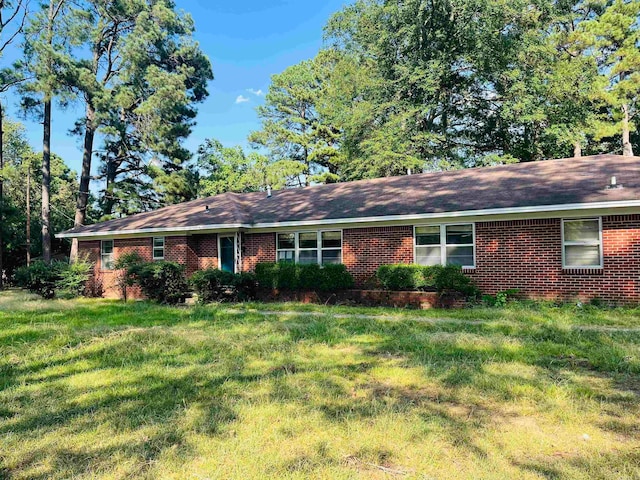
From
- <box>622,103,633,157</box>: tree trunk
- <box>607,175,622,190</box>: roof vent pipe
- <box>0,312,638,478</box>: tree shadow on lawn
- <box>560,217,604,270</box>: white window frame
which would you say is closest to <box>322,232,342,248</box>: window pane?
<box>0,312,638,478</box>: tree shadow on lawn

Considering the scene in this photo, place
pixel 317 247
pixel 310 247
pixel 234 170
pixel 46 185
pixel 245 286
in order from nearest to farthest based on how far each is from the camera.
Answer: pixel 245 286
pixel 317 247
pixel 310 247
pixel 46 185
pixel 234 170

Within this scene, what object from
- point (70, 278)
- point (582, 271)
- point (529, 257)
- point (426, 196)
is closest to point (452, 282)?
point (529, 257)

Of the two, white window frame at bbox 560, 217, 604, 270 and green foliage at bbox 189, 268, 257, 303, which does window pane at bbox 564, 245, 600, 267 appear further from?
green foliage at bbox 189, 268, 257, 303

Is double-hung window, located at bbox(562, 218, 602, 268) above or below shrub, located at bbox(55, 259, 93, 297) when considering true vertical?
above

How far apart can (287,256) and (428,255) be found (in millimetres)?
4974

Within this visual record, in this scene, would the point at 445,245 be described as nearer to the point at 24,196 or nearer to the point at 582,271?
the point at 582,271

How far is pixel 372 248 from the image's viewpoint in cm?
1312

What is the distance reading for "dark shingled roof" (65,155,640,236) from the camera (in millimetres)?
11148

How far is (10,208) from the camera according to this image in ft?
71.7

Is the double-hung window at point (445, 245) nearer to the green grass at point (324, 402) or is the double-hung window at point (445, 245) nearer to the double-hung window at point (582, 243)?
the double-hung window at point (582, 243)

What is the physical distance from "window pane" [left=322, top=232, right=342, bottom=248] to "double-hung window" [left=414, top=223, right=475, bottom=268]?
2.57m

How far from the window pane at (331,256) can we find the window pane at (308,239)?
467mm

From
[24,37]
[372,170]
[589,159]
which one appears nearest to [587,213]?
[589,159]

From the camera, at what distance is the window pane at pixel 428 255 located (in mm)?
12352
